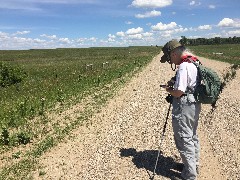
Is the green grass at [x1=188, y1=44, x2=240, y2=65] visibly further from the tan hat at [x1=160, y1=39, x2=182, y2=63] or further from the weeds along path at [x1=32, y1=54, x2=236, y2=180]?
the tan hat at [x1=160, y1=39, x2=182, y2=63]

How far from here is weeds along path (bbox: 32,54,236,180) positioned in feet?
22.4

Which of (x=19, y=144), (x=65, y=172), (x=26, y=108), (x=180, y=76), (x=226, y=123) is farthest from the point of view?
(x=26, y=108)

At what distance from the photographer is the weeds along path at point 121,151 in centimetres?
684

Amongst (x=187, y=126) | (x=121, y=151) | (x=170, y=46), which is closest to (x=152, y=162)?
(x=121, y=151)

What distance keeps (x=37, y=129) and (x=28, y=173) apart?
153 inches

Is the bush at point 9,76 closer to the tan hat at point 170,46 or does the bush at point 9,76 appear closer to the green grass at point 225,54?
the tan hat at point 170,46

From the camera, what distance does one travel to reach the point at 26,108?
14.2 metres

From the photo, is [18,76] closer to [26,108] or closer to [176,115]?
[26,108]

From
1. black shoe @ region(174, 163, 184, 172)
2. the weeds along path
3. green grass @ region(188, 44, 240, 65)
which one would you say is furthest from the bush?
green grass @ region(188, 44, 240, 65)

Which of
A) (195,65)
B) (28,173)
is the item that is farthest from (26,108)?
(195,65)

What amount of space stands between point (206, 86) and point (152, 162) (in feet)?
8.00

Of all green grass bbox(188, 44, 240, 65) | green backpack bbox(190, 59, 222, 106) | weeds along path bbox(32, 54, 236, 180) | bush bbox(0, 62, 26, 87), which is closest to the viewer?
green backpack bbox(190, 59, 222, 106)

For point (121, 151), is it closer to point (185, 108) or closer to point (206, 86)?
point (185, 108)

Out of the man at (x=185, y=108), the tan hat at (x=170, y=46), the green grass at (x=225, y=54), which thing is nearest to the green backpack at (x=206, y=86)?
the man at (x=185, y=108)
